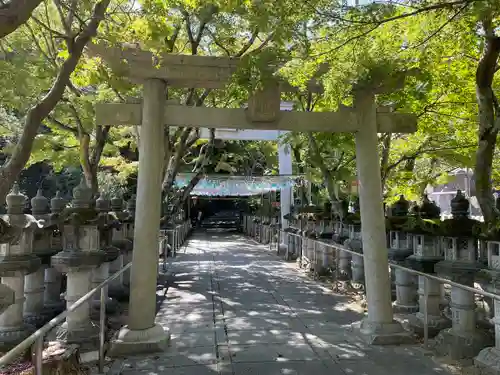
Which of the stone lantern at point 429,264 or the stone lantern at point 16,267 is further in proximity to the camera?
the stone lantern at point 429,264

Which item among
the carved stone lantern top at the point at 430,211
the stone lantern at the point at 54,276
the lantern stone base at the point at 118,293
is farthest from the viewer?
the lantern stone base at the point at 118,293

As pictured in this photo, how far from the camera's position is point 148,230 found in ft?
17.0

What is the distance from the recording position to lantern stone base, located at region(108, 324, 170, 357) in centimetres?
484

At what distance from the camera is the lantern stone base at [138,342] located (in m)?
4.84

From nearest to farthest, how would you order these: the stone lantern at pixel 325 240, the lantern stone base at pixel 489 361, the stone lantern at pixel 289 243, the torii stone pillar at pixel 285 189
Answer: the lantern stone base at pixel 489 361 → the stone lantern at pixel 325 240 → the stone lantern at pixel 289 243 → the torii stone pillar at pixel 285 189

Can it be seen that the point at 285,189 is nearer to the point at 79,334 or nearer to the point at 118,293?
the point at 118,293

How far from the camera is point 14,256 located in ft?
16.2

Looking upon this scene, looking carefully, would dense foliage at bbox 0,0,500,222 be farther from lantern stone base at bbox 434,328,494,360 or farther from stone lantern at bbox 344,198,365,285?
lantern stone base at bbox 434,328,494,360

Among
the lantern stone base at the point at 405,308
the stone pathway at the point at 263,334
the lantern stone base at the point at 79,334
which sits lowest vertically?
the stone pathway at the point at 263,334

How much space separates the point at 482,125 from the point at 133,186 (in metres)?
19.5

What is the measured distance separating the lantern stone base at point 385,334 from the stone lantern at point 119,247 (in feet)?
15.1

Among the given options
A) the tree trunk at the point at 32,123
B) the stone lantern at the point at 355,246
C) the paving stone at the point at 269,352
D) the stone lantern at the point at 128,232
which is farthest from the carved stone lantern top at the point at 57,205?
the stone lantern at the point at 355,246

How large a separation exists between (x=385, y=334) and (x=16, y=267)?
4.66 meters

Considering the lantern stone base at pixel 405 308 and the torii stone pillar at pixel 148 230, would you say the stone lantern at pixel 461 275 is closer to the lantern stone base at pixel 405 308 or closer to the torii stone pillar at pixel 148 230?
the lantern stone base at pixel 405 308
